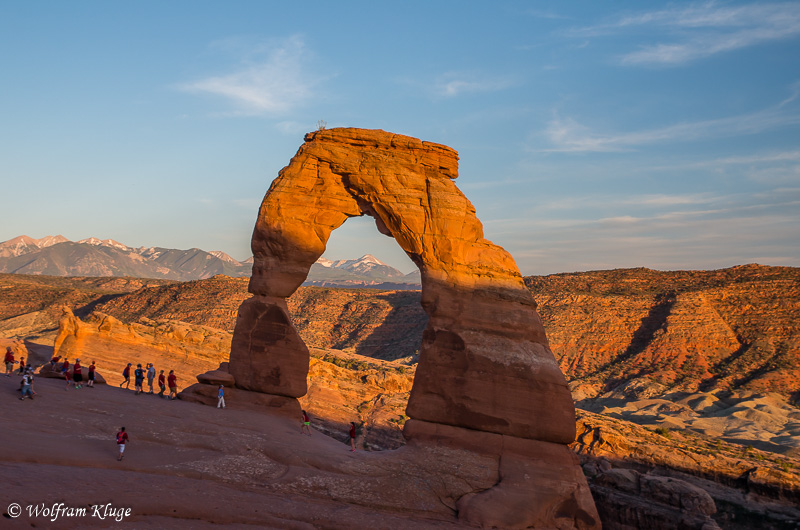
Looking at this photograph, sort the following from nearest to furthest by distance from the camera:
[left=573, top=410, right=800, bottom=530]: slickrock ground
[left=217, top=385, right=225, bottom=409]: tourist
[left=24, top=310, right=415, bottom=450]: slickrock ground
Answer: [left=573, top=410, right=800, bottom=530]: slickrock ground → [left=217, top=385, right=225, bottom=409]: tourist → [left=24, top=310, right=415, bottom=450]: slickrock ground

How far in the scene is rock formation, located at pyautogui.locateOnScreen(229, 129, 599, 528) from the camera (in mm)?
17031

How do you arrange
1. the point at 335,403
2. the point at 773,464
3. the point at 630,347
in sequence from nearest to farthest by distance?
the point at 773,464
the point at 335,403
the point at 630,347

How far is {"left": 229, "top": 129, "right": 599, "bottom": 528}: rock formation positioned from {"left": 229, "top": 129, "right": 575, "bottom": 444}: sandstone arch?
0.04 metres

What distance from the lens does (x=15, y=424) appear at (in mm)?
14398

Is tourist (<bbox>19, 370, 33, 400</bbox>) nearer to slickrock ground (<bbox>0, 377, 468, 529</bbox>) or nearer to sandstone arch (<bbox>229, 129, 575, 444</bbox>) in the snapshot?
slickrock ground (<bbox>0, 377, 468, 529</bbox>)

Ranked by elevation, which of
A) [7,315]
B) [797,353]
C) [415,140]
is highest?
[415,140]

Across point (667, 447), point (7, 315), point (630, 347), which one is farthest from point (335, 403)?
point (7, 315)

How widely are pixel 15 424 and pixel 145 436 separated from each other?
2996 millimetres

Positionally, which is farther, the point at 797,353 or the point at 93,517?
the point at 797,353

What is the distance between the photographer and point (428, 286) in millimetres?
19781

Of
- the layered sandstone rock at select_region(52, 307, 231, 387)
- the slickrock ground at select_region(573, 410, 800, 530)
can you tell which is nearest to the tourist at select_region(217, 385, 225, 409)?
the layered sandstone rock at select_region(52, 307, 231, 387)

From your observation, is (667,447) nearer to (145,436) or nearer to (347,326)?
(145,436)

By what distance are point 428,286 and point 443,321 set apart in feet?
4.62

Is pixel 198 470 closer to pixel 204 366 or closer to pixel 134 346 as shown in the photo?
pixel 134 346
